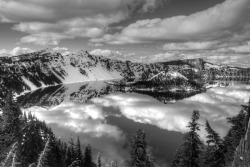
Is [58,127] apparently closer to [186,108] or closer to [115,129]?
[115,129]

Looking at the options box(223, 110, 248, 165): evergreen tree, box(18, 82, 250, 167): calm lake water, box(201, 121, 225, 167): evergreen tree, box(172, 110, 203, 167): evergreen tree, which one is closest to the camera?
box(223, 110, 248, 165): evergreen tree

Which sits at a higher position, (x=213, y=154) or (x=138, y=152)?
(x=213, y=154)

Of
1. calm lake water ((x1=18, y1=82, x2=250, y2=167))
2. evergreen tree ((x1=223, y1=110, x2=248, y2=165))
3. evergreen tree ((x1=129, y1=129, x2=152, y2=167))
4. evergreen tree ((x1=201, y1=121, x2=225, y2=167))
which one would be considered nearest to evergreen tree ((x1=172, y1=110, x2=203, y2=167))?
evergreen tree ((x1=201, y1=121, x2=225, y2=167))

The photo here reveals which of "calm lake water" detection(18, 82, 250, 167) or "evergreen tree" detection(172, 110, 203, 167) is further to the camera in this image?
"calm lake water" detection(18, 82, 250, 167)

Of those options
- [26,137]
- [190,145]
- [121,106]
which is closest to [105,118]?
Result: [121,106]

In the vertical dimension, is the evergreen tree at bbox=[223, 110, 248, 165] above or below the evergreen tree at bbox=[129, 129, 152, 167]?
above

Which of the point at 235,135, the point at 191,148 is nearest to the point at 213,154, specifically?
the point at 191,148

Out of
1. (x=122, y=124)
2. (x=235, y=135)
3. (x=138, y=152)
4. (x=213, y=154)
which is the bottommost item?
(x=122, y=124)

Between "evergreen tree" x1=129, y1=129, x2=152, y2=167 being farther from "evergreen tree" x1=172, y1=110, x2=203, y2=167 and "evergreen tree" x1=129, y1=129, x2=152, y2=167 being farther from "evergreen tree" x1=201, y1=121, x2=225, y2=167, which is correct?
"evergreen tree" x1=201, y1=121, x2=225, y2=167

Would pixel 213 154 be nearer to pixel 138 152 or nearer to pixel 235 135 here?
pixel 235 135

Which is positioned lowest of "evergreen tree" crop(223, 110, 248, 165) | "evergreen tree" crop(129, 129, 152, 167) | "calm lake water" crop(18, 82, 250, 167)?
"calm lake water" crop(18, 82, 250, 167)

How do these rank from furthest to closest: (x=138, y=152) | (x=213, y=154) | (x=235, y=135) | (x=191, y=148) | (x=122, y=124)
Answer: (x=122, y=124), (x=138, y=152), (x=213, y=154), (x=191, y=148), (x=235, y=135)

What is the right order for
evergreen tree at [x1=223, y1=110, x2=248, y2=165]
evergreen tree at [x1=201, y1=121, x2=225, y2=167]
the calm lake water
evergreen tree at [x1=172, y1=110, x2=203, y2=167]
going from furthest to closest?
the calm lake water → evergreen tree at [x1=172, y1=110, x2=203, y2=167] → evergreen tree at [x1=201, y1=121, x2=225, y2=167] → evergreen tree at [x1=223, y1=110, x2=248, y2=165]
